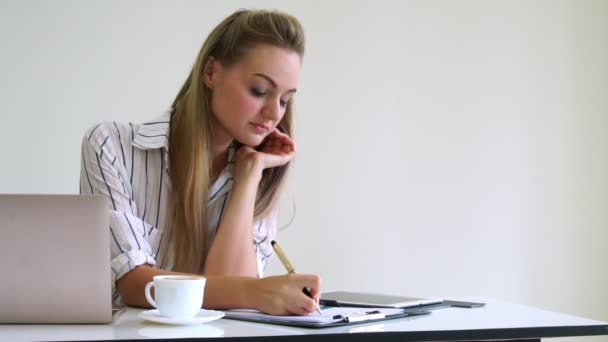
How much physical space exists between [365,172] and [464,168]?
1.25 feet

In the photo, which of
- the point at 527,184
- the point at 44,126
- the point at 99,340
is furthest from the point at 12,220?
the point at 527,184

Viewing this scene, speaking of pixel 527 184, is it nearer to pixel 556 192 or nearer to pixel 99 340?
pixel 556 192

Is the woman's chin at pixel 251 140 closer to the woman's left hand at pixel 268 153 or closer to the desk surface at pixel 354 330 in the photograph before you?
the woman's left hand at pixel 268 153

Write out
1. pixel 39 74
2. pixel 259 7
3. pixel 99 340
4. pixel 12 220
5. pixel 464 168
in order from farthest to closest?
pixel 464 168 < pixel 259 7 < pixel 39 74 < pixel 12 220 < pixel 99 340

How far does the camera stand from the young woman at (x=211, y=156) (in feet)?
5.34

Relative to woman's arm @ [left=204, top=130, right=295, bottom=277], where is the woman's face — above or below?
above

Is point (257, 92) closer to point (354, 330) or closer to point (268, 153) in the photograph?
point (268, 153)

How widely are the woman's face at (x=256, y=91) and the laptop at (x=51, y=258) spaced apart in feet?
2.19

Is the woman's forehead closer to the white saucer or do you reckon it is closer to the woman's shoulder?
the woman's shoulder

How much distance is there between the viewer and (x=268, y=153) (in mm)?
1860

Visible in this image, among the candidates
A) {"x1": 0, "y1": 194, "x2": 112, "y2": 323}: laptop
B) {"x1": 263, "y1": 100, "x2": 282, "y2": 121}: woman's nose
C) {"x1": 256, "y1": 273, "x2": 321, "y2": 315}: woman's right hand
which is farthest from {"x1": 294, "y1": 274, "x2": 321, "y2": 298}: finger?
{"x1": 263, "y1": 100, "x2": 282, "y2": 121}: woman's nose

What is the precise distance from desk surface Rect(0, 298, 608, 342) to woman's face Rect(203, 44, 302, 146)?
24.1 inches

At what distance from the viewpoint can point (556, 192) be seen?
2.86 m

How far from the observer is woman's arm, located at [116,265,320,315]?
1.19 metres
